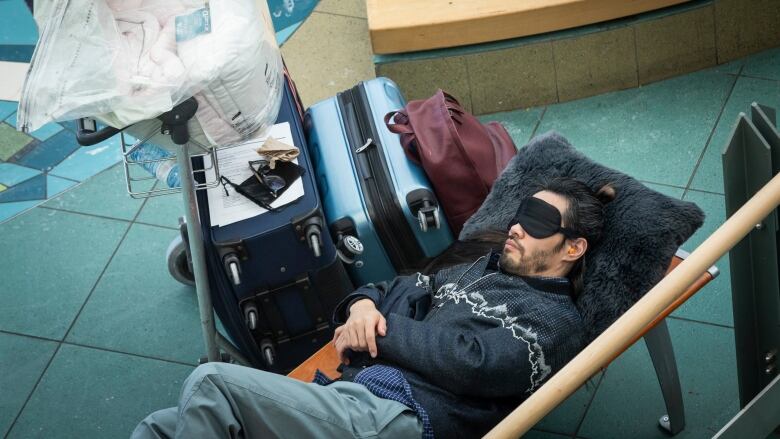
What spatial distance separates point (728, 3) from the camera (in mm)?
3582

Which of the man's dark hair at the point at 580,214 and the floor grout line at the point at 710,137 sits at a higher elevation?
the man's dark hair at the point at 580,214

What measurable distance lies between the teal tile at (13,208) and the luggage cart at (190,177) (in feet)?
3.11

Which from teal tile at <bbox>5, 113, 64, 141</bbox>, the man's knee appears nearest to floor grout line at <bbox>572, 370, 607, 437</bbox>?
the man's knee

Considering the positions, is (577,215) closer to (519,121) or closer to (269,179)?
(269,179)

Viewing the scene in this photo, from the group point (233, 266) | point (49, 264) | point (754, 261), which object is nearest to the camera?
point (754, 261)

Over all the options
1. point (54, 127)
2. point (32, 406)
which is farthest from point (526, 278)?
point (54, 127)

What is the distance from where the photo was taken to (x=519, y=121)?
3.69 meters

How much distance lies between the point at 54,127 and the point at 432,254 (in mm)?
2168

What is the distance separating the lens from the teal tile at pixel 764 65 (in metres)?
3.62

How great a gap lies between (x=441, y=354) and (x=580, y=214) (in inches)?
20.2

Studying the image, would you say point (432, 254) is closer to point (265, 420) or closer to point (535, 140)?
point (535, 140)

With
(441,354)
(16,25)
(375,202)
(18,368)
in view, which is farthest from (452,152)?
(16,25)

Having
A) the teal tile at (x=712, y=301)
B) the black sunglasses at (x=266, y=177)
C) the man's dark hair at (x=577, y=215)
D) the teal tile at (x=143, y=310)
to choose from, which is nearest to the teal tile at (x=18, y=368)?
the teal tile at (x=143, y=310)

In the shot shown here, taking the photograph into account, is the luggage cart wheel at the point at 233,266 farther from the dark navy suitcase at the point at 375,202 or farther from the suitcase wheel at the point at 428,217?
the suitcase wheel at the point at 428,217
